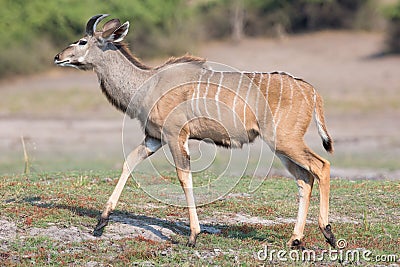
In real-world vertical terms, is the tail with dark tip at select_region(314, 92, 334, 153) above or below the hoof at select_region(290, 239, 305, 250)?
above

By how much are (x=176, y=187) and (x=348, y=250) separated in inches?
107

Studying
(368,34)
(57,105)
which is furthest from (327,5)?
(57,105)

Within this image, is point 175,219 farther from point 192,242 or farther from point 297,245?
point 297,245

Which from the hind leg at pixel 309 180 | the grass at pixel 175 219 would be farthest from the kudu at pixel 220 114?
the grass at pixel 175 219

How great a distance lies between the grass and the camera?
6473 millimetres

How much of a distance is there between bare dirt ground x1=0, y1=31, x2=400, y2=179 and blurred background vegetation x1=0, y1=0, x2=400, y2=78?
791mm

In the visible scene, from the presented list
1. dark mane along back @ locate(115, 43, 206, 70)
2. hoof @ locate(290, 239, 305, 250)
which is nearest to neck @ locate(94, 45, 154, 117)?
dark mane along back @ locate(115, 43, 206, 70)

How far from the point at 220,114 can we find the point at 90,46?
60.0 inches

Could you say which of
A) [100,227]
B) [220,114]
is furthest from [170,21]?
[100,227]

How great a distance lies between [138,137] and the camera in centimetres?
1762

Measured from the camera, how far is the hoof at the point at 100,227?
699 centimetres

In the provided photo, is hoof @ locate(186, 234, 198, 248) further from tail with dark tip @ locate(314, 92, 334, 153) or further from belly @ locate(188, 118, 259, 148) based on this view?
tail with dark tip @ locate(314, 92, 334, 153)

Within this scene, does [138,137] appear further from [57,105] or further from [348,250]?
[348,250]

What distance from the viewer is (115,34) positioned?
755 centimetres
